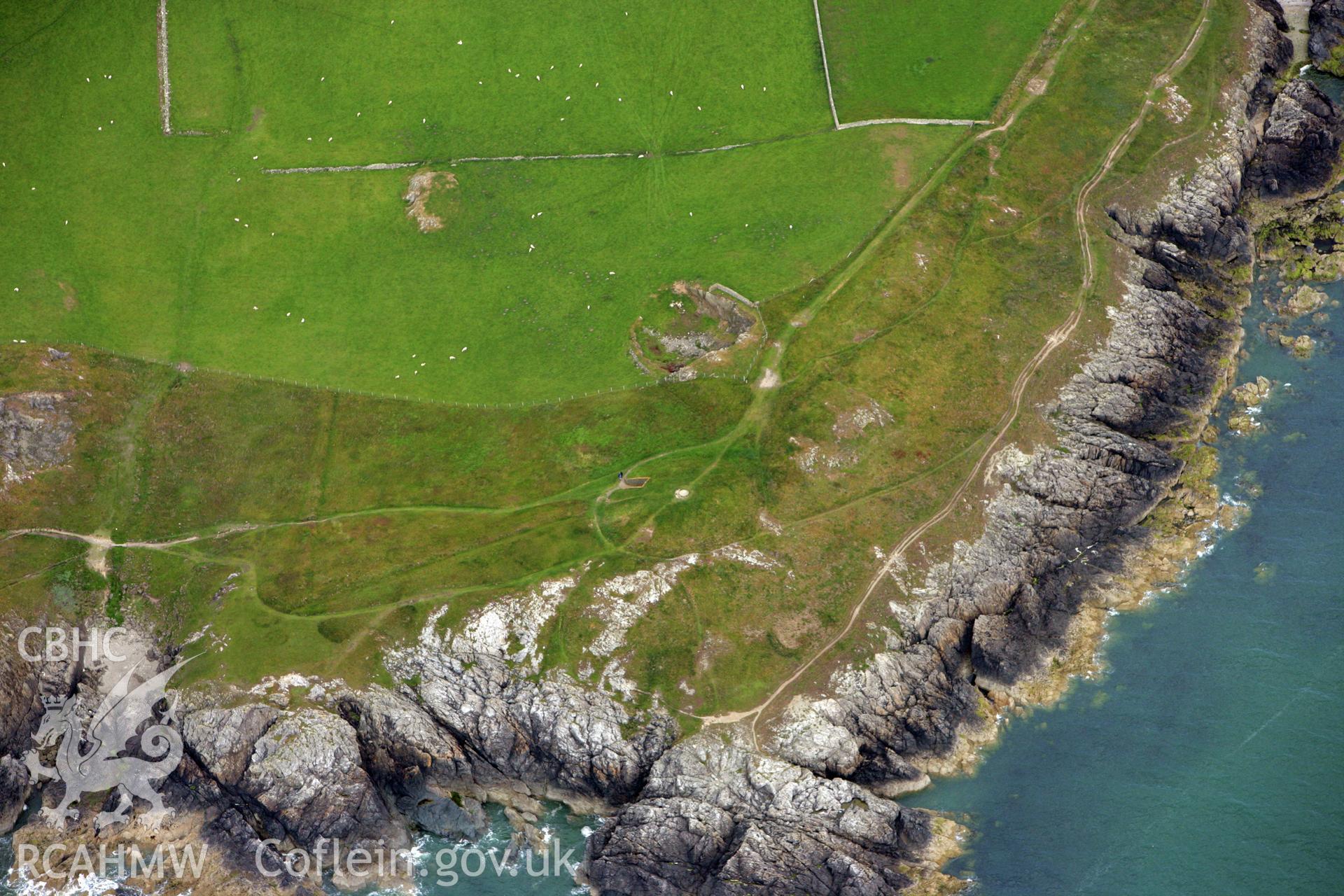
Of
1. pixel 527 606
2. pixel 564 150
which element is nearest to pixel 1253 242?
pixel 564 150

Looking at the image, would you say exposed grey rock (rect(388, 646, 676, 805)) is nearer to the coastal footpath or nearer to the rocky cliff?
the coastal footpath

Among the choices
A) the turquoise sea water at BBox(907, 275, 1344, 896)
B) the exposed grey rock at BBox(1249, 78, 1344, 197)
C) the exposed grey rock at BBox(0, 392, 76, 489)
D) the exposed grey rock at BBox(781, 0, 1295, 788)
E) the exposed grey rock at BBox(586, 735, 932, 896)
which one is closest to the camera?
the turquoise sea water at BBox(907, 275, 1344, 896)

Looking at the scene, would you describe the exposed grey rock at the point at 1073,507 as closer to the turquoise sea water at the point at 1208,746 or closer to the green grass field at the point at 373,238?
the turquoise sea water at the point at 1208,746

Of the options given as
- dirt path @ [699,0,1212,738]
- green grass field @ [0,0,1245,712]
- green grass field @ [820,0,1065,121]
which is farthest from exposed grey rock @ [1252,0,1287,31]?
green grass field @ [820,0,1065,121]

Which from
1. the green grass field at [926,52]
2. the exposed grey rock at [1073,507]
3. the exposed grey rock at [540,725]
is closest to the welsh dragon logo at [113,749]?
the exposed grey rock at [540,725]

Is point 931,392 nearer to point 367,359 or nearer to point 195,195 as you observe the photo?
point 367,359

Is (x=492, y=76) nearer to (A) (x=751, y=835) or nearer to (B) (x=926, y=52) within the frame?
(B) (x=926, y=52)

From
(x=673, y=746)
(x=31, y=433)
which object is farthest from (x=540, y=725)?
(x=31, y=433)
